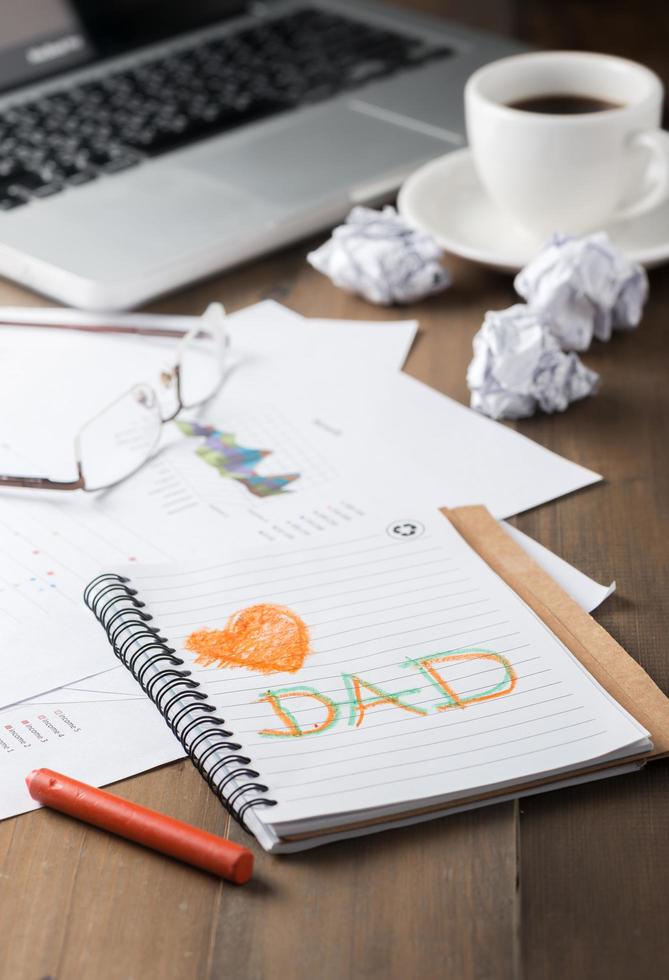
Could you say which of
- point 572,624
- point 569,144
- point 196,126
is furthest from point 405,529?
point 196,126

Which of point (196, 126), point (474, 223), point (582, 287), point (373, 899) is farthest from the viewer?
point (196, 126)

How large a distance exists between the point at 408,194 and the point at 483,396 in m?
0.25

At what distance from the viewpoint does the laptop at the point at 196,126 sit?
85cm

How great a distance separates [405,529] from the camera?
601mm

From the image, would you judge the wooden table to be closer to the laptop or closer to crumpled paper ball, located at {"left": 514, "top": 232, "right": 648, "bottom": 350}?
crumpled paper ball, located at {"left": 514, "top": 232, "right": 648, "bottom": 350}

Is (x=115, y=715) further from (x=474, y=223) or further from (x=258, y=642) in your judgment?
(x=474, y=223)

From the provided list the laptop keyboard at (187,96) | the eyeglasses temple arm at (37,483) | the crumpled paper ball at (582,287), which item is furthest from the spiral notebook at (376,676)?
the laptop keyboard at (187,96)

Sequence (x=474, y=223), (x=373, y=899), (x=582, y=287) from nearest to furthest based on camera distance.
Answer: (x=373, y=899) → (x=582, y=287) → (x=474, y=223)

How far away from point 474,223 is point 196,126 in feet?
0.94

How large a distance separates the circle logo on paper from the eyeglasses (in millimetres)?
179

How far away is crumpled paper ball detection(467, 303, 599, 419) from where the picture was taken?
2.32ft

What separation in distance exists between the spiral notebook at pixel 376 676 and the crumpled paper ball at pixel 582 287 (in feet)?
0.73

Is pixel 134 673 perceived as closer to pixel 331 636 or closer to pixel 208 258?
pixel 331 636

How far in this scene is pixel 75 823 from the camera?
0.46 meters
